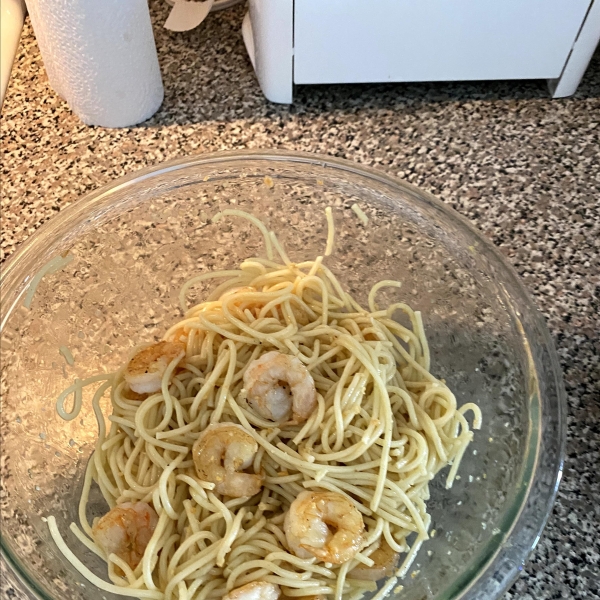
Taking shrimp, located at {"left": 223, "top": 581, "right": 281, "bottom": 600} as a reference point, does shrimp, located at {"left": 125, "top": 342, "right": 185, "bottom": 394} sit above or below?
above

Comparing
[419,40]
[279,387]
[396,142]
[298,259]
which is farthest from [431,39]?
[279,387]

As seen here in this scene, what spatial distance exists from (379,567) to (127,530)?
28cm

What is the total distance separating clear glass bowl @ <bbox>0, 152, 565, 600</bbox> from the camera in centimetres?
65

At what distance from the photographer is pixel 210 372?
0.80 m

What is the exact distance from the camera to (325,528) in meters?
0.64

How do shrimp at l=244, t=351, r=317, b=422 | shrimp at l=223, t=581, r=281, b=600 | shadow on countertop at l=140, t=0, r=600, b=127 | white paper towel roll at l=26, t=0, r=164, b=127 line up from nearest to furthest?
shrimp at l=223, t=581, r=281, b=600 < shrimp at l=244, t=351, r=317, b=422 < white paper towel roll at l=26, t=0, r=164, b=127 < shadow on countertop at l=140, t=0, r=600, b=127

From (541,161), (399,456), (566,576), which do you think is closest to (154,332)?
(399,456)

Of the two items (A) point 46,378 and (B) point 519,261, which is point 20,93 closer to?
(A) point 46,378

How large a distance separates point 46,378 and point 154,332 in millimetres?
166

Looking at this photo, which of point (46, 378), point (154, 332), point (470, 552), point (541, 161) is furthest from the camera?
point (541, 161)

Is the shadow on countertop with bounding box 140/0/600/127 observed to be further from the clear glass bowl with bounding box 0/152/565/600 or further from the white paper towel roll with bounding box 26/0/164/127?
the clear glass bowl with bounding box 0/152/565/600

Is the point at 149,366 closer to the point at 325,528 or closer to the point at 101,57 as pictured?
the point at 325,528

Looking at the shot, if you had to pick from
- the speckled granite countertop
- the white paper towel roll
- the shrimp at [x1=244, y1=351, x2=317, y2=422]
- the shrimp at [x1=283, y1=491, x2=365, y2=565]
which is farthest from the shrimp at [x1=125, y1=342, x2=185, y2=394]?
the white paper towel roll

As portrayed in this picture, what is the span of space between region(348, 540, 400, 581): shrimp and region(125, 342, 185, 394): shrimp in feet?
1.06
